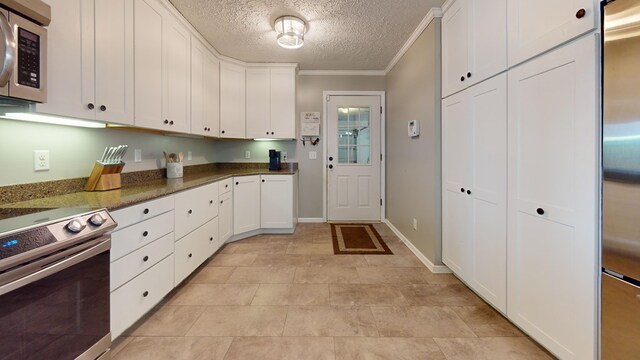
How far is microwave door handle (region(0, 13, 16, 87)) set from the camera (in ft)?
3.27

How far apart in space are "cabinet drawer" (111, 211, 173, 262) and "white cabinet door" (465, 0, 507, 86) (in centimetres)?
254

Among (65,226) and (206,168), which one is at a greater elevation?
(206,168)

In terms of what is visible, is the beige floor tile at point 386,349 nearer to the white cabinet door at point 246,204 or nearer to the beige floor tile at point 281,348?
the beige floor tile at point 281,348

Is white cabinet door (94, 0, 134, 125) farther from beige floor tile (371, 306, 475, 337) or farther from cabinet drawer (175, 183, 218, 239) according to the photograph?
beige floor tile (371, 306, 475, 337)

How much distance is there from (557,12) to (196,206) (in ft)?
9.19

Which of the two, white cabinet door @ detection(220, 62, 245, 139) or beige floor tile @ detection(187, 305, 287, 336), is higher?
white cabinet door @ detection(220, 62, 245, 139)

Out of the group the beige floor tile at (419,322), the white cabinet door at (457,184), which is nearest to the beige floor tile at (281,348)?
the beige floor tile at (419,322)

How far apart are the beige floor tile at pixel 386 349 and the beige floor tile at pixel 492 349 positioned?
8 centimetres

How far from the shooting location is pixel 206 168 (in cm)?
387

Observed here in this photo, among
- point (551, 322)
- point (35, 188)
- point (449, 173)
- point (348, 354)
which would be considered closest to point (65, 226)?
point (35, 188)

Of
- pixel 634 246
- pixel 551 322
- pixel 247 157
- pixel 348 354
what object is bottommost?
pixel 348 354

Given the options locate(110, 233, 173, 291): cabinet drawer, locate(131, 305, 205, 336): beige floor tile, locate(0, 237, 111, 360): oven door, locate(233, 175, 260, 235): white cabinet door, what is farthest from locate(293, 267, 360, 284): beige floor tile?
locate(0, 237, 111, 360): oven door

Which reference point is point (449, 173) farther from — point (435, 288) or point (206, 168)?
point (206, 168)

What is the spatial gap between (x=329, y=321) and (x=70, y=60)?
220 centimetres
